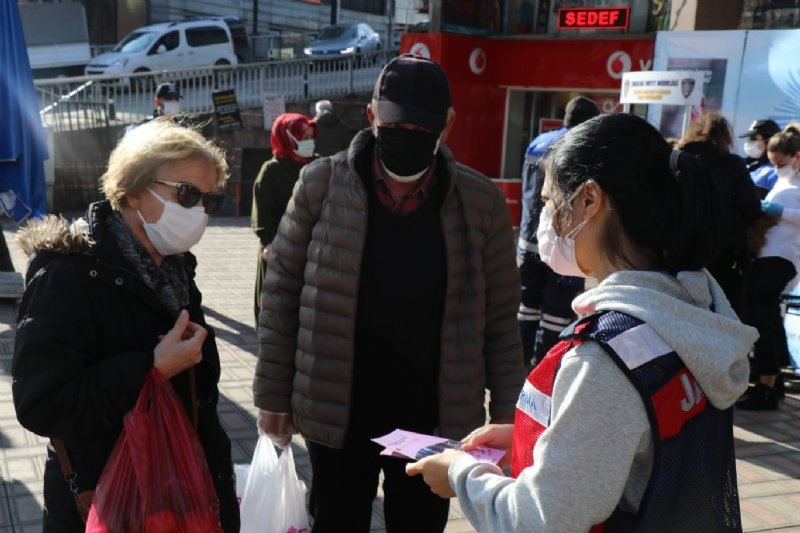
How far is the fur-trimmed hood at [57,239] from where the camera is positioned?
2.09m

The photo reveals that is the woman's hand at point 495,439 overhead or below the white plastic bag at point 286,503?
overhead

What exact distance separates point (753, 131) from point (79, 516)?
5.97 meters

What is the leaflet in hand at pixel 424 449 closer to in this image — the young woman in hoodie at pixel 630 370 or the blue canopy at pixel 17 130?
the young woman in hoodie at pixel 630 370

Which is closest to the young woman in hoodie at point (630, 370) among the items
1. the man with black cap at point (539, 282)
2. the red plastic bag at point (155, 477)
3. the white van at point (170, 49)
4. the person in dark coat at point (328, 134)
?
the red plastic bag at point (155, 477)

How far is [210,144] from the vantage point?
2.44m

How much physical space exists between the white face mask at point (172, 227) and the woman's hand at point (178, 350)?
0.65 feet

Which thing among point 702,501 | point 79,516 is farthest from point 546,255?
point 79,516

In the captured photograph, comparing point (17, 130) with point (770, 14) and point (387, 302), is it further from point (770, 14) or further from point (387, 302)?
point (770, 14)

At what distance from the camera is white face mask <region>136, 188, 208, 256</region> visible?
2244mm

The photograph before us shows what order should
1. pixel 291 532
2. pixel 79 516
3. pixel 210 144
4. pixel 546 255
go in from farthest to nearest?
1. pixel 291 532
2. pixel 210 144
3. pixel 79 516
4. pixel 546 255

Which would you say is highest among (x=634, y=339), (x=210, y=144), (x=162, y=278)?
(x=210, y=144)

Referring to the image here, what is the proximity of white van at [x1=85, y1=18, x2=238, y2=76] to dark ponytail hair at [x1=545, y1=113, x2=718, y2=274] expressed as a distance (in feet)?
73.0

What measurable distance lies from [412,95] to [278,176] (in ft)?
10.4

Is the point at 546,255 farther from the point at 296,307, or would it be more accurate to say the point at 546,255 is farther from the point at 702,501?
the point at 296,307
